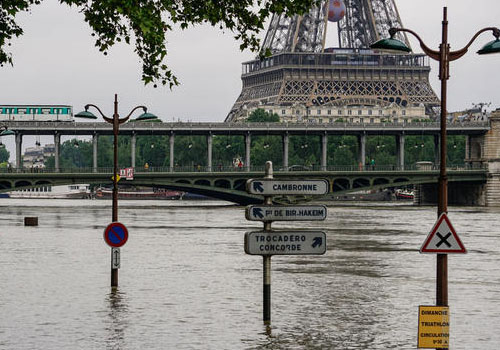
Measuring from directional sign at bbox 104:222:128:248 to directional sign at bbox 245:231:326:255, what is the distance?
→ 22.2 ft

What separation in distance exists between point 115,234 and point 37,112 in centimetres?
12832

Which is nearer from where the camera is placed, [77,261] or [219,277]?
[219,277]

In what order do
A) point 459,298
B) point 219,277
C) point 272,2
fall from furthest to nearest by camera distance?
point 219,277 < point 459,298 < point 272,2

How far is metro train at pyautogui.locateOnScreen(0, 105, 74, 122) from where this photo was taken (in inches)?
5940

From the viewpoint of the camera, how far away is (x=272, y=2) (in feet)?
67.9

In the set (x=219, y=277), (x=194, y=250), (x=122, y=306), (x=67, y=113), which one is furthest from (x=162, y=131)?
(x=122, y=306)

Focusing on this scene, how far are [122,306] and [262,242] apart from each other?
7.55 metres

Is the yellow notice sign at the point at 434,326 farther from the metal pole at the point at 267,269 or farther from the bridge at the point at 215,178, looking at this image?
the bridge at the point at 215,178

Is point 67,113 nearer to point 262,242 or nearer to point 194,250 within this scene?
point 194,250

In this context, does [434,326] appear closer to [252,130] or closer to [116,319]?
[116,319]

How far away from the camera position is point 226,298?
30.9 metres

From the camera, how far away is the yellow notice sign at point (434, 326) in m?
19.1

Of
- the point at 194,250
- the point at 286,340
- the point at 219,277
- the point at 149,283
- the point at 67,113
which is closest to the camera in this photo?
the point at 286,340

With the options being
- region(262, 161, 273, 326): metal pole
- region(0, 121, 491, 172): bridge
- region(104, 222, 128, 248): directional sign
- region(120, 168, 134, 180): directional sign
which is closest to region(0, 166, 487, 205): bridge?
region(120, 168, 134, 180): directional sign
